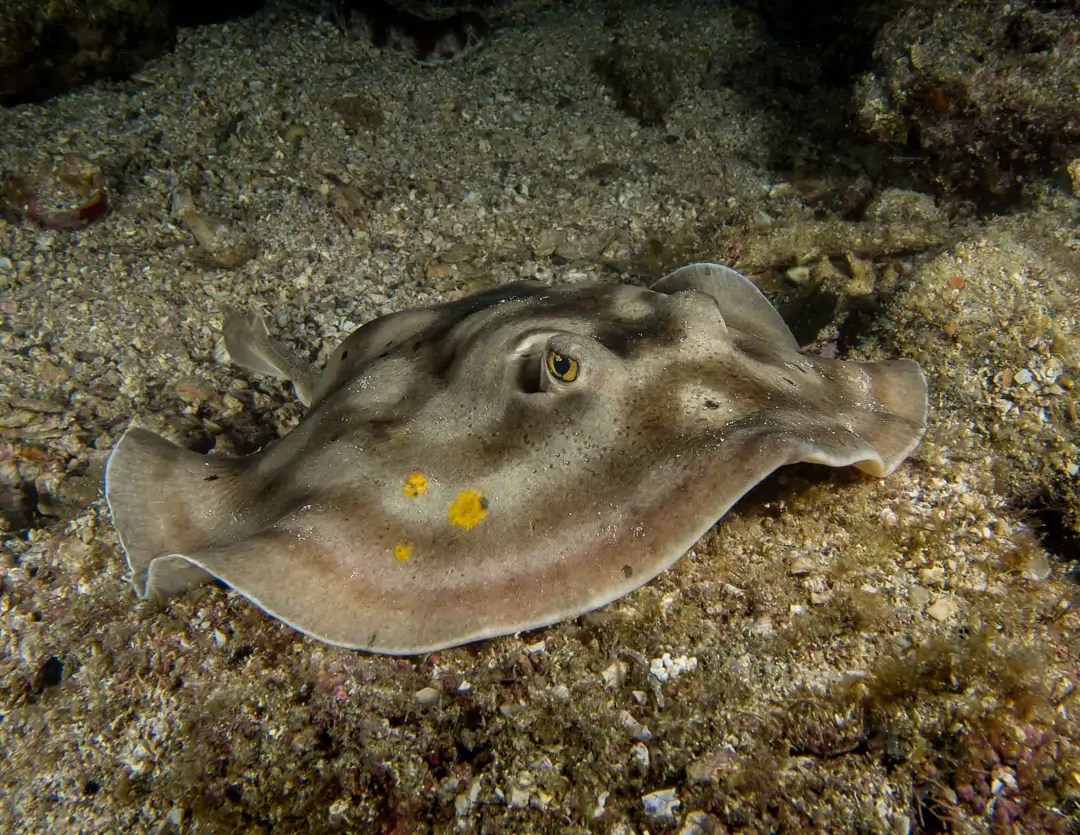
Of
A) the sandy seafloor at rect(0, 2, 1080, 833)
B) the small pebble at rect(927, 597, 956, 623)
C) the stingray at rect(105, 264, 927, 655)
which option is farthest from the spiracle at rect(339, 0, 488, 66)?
the small pebble at rect(927, 597, 956, 623)

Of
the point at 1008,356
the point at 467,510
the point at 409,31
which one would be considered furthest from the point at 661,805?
the point at 409,31

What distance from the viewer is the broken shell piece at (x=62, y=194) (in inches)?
230

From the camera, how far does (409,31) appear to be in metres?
8.20

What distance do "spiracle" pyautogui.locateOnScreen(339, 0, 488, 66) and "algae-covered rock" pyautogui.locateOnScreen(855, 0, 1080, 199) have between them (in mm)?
5425

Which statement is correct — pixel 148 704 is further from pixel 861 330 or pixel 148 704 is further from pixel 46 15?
pixel 46 15

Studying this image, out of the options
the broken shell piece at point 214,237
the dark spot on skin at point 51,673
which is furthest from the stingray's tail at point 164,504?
the broken shell piece at point 214,237

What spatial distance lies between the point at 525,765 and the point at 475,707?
1.11 feet

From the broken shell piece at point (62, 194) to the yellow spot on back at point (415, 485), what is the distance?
5540mm

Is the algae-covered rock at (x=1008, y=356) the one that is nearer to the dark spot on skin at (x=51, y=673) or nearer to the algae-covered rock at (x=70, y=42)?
the dark spot on skin at (x=51, y=673)

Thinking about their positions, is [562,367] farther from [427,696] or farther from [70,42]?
[70,42]

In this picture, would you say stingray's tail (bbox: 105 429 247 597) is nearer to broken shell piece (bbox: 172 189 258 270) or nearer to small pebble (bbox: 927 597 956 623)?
broken shell piece (bbox: 172 189 258 270)

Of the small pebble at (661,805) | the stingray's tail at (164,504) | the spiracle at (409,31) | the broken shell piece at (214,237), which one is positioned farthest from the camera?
the spiracle at (409,31)

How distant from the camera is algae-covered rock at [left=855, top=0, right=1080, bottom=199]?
488 cm

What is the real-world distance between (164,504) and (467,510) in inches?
72.6
